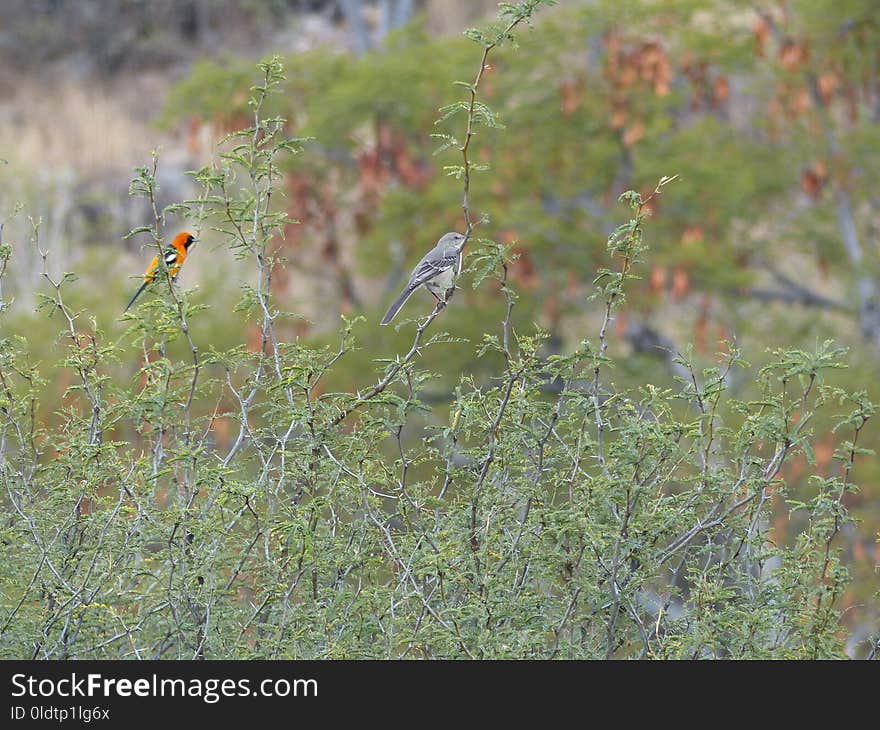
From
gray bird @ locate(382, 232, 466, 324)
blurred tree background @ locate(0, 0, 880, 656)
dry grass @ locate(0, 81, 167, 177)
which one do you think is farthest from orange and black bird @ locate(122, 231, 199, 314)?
dry grass @ locate(0, 81, 167, 177)

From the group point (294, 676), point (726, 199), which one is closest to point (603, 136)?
point (726, 199)

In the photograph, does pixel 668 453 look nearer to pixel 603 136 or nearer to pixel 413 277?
pixel 413 277

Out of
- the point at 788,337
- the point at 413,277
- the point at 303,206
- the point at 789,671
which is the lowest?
the point at 788,337

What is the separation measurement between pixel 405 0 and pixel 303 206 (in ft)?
32.0

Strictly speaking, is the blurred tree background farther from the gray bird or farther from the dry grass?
the dry grass

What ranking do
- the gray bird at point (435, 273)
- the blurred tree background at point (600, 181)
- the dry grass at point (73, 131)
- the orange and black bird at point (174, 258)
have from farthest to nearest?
1. the dry grass at point (73, 131)
2. the blurred tree background at point (600, 181)
3. the gray bird at point (435, 273)
4. the orange and black bird at point (174, 258)

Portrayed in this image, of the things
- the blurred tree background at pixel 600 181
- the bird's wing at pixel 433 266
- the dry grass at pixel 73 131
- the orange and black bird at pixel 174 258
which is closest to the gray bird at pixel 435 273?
the bird's wing at pixel 433 266

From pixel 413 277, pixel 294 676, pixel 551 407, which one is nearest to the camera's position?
pixel 294 676

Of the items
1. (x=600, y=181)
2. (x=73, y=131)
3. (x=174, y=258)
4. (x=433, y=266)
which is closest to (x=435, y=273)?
(x=433, y=266)

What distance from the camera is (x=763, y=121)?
749 inches

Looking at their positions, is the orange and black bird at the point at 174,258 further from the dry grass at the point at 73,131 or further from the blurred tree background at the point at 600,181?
the dry grass at the point at 73,131

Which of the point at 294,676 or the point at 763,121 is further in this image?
the point at 763,121

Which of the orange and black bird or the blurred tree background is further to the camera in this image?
the blurred tree background

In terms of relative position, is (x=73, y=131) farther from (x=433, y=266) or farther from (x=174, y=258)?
(x=174, y=258)
